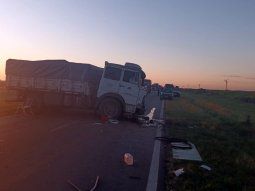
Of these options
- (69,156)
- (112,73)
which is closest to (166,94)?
(112,73)

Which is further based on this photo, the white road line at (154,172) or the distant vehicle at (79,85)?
the distant vehicle at (79,85)

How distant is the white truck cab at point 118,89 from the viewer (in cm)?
2173

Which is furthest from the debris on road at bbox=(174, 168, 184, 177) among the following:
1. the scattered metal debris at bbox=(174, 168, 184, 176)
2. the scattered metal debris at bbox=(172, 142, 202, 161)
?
the scattered metal debris at bbox=(172, 142, 202, 161)

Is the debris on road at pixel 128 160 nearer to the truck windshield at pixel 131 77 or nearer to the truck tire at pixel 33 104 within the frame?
the truck windshield at pixel 131 77

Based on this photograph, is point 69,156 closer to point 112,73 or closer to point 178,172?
point 178,172

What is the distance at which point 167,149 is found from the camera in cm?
1372

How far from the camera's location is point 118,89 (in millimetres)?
21734

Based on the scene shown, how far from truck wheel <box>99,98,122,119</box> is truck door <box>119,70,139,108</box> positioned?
0.54 meters

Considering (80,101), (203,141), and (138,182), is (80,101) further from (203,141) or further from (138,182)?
(138,182)

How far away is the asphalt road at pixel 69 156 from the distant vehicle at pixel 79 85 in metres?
3.65

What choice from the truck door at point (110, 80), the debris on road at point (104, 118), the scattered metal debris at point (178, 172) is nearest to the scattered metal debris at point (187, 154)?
the scattered metal debris at point (178, 172)

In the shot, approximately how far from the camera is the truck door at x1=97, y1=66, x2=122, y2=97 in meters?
21.8

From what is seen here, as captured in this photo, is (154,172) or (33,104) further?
(33,104)

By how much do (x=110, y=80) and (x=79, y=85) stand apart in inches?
62.7
